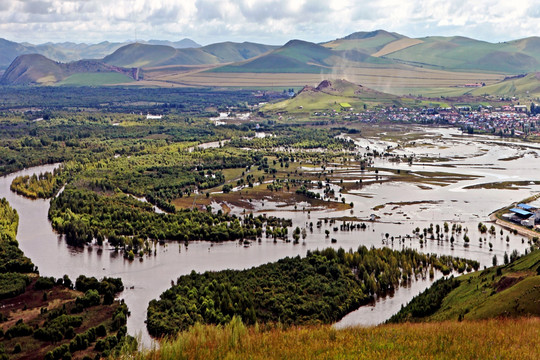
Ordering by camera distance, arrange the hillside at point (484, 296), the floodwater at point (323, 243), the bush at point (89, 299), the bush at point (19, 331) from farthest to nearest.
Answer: the floodwater at point (323, 243) < the bush at point (89, 299) < the bush at point (19, 331) < the hillside at point (484, 296)

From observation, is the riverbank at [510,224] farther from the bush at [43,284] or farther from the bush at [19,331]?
the bush at [19,331]

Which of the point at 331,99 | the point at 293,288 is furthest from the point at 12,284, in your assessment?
the point at 331,99

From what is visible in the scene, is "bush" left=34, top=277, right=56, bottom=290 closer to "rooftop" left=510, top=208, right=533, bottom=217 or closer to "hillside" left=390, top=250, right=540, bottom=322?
"hillside" left=390, top=250, right=540, bottom=322

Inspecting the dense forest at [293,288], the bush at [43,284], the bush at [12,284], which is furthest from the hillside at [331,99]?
the bush at [43,284]

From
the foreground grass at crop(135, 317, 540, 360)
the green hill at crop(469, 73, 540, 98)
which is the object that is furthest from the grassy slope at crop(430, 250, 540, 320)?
the green hill at crop(469, 73, 540, 98)

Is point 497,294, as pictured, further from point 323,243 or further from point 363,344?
point 323,243
